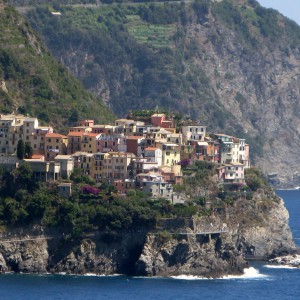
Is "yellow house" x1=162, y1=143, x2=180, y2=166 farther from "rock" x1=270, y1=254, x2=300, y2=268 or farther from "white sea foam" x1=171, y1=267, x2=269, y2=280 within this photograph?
Answer: "white sea foam" x1=171, y1=267, x2=269, y2=280

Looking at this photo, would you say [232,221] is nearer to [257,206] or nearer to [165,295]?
[257,206]

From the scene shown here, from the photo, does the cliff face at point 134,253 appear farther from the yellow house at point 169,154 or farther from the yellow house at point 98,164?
the yellow house at point 169,154

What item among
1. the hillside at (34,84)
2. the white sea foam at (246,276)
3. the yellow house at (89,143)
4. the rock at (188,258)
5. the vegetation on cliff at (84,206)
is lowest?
the white sea foam at (246,276)

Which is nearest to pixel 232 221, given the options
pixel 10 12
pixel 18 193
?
pixel 18 193

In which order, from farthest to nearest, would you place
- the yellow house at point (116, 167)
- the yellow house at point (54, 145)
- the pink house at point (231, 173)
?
the pink house at point (231, 173), the yellow house at point (54, 145), the yellow house at point (116, 167)

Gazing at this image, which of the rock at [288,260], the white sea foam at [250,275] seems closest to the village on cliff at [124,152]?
the rock at [288,260]

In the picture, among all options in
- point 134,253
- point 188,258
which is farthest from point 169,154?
point 188,258

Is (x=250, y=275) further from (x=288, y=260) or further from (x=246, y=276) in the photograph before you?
(x=288, y=260)
